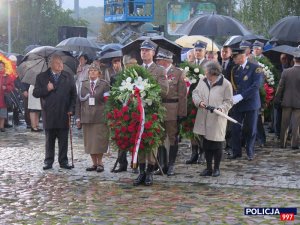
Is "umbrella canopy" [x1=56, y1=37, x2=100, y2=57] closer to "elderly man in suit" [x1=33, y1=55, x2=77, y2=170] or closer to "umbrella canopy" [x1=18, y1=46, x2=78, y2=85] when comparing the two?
"umbrella canopy" [x1=18, y1=46, x2=78, y2=85]

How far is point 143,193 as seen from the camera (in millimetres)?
9688

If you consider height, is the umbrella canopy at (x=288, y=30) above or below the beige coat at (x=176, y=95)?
above

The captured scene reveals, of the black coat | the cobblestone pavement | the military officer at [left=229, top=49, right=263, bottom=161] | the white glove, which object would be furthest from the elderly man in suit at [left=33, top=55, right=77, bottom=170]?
the military officer at [left=229, top=49, right=263, bottom=161]

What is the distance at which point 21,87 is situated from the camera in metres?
18.7

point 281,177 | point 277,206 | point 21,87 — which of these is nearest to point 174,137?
point 281,177

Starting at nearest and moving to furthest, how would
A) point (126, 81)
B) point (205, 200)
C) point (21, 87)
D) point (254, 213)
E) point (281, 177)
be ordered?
point (254, 213) < point (205, 200) < point (126, 81) < point (281, 177) < point (21, 87)

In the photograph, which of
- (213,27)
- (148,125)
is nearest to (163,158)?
(148,125)

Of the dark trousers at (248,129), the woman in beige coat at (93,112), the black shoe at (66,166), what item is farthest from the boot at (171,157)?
the dark trousers at (248,129)

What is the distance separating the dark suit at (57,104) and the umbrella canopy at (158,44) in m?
1.07

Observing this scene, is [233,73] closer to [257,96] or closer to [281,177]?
[257,96]

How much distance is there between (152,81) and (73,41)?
994cm

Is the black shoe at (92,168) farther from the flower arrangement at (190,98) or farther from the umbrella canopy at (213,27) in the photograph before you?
the umbrella canopy at (213,27)

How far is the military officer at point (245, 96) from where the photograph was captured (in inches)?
490

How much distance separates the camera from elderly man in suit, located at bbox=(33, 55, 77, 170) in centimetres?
1162
